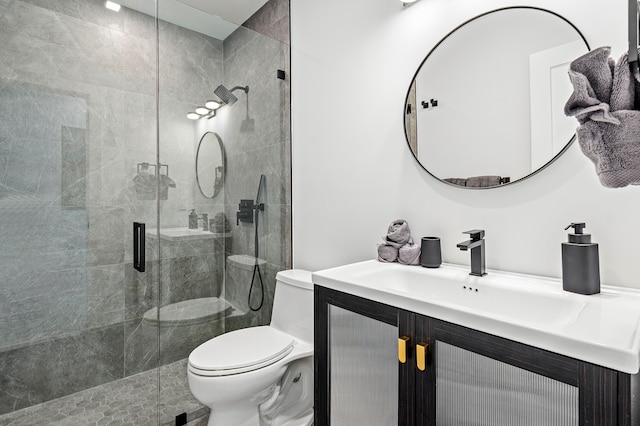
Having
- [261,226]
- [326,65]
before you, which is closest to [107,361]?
[261,226]

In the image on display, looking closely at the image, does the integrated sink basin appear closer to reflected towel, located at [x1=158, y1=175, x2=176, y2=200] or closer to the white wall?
the white wall

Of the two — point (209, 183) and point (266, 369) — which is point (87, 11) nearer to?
point (209, 183)

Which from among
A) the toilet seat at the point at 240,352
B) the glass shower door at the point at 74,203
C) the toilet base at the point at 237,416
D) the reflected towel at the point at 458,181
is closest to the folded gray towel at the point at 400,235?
the reflected towel at the point at 458,181

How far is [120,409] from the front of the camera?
187cm

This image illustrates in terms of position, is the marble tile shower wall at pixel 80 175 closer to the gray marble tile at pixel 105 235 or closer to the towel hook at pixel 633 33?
the gray marble tile at pixel 105 235

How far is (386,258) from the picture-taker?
143 centimetres

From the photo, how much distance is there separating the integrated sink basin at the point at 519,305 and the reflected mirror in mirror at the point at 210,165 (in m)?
0.94

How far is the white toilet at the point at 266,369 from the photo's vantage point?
54.1 inches

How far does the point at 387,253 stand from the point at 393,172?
15.1 inches

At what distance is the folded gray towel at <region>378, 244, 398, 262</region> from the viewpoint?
1.42 m

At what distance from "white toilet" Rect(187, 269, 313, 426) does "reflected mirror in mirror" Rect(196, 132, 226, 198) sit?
2.08 feet

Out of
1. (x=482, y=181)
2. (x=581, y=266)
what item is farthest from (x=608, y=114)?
(x=482, y=181)

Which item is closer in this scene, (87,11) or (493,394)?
(493,394)

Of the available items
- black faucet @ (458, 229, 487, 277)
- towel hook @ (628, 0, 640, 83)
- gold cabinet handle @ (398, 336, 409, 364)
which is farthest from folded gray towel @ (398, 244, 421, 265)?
towel hook @ (628, 0, 640, 83)
